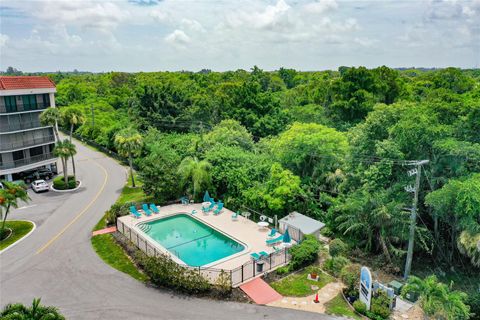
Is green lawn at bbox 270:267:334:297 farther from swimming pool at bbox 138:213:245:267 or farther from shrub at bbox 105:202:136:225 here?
shrub at bbox 105:202:136:225

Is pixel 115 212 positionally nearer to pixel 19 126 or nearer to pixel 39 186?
pixel 39 186

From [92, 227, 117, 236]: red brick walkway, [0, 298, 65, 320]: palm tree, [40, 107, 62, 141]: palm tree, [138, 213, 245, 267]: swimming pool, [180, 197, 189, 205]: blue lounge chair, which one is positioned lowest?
[138, 213, 245, 267]: swimming pool

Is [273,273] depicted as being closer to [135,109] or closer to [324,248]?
[324,248]

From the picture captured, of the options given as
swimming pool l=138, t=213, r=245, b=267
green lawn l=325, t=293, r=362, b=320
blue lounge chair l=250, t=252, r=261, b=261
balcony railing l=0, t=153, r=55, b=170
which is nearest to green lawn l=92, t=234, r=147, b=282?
swimming pool l=138, t=213, r=245, b=267

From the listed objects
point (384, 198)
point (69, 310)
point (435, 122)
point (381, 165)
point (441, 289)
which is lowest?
point (69, 310)

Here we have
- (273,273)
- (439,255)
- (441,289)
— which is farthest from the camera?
(439,255)

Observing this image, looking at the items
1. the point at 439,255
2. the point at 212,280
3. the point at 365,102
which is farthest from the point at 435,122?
the point at 365,102
